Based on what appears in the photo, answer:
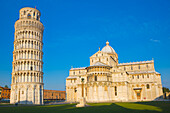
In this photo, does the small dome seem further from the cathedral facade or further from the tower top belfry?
the tower top belfry

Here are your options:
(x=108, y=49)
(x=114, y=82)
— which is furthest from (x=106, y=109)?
(x=108, y=49)

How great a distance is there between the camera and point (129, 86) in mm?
79812

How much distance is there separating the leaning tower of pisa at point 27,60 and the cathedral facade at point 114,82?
18.9 meters

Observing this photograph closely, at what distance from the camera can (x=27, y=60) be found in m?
67.9

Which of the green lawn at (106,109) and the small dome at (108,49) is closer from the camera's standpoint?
the green lawn at (106,109)

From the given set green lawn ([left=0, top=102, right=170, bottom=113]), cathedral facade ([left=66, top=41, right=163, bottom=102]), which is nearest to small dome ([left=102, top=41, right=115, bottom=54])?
cathedral facade ([left=66, top=41, right=163, bottom=102])

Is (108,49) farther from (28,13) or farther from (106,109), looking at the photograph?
(106,109)

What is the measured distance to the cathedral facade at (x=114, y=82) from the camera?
7025 cm

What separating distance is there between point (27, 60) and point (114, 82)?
123ft

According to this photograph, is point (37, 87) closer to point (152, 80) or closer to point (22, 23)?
point (22, 23)

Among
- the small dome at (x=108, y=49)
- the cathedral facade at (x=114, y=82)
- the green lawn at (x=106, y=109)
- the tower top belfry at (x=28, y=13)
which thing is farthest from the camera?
the small dome at (x=108, y=49)

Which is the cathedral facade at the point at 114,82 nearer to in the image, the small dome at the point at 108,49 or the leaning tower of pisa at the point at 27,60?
the small dome at the point at 108,49

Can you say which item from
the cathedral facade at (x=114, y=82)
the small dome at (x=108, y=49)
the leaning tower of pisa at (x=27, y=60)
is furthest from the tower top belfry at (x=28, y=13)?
the small dome at (x=108, y=49)

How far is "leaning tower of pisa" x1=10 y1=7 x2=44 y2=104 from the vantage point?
6550cm
